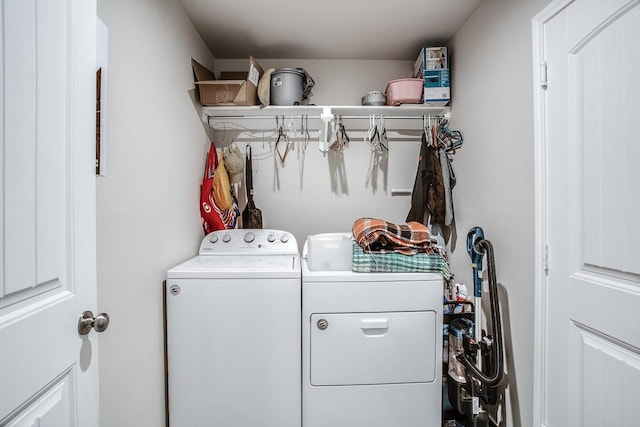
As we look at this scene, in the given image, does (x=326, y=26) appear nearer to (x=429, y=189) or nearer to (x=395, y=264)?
(x=429, y=189)

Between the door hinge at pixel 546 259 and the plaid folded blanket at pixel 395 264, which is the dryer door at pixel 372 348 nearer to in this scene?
the plaid folded blanket at pixel 395 264

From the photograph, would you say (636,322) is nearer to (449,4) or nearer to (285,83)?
(449,4)

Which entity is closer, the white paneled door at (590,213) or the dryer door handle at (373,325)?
the white paneled door at (590,213)

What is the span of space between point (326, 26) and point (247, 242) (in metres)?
1.52

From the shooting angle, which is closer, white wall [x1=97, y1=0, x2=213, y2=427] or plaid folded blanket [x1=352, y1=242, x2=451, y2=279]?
white wall [x1=97, y1=0, x2=213, y2=427]

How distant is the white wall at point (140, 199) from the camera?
42.2 inches

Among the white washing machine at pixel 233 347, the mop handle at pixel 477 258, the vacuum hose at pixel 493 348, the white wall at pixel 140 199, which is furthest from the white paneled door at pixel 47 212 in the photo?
the mop handle at pixel 477 258

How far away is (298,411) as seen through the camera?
145 centimetres

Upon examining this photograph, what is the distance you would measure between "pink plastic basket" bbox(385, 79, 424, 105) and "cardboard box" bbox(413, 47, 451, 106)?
0.19 ft

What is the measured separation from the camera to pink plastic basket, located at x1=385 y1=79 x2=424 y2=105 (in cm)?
197

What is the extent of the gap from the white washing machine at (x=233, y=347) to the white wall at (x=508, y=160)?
1.08 metres

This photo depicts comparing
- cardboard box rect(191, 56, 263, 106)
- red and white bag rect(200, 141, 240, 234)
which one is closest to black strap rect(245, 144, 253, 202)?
red and white bag rect(200, 141, 240, 234)

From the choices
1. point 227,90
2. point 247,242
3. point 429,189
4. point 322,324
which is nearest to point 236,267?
point 247,242

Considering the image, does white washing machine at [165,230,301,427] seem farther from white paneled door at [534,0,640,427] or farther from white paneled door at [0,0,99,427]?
white paneled door at [534,0,640,427]
